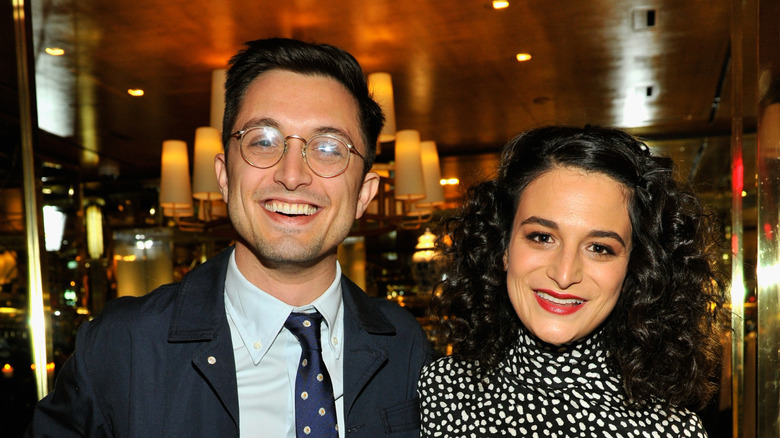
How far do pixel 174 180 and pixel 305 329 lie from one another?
4393 millimetres

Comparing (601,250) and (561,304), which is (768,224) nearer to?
(601,250)

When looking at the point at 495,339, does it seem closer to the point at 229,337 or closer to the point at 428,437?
the point at 428,437

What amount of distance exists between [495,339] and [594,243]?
1.40 ft

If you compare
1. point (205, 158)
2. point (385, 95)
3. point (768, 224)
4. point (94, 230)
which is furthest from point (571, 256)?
point (94, 230)

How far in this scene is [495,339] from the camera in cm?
203

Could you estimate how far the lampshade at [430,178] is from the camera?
6176mm

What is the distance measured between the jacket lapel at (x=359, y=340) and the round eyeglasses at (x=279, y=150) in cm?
42

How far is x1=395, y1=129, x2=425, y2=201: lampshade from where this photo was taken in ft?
18.3

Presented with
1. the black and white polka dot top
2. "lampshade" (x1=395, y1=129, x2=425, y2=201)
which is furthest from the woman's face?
"lampshade" (x1=395, y1=129, x2=425, y2=201)

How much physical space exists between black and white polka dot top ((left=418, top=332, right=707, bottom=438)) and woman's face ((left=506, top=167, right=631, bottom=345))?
137 mm

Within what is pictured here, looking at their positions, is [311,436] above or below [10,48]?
below

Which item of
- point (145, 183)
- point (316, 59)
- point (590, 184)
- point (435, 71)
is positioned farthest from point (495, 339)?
point (145, 183)

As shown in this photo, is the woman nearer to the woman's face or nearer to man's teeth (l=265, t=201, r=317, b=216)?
the woman's face

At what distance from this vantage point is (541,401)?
1881 millimetres
